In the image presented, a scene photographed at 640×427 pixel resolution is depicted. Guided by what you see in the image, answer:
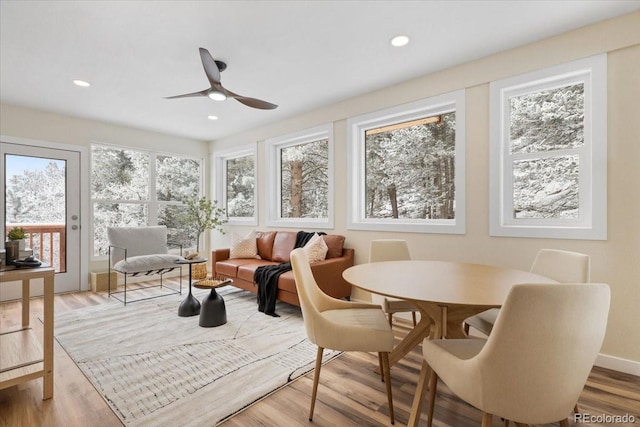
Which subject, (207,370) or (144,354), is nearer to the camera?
(207,370)

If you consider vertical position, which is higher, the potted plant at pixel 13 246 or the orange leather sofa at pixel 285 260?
the potted plant at pixel 13 246

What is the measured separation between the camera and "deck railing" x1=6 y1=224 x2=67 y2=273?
13.4 feet

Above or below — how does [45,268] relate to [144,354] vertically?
above

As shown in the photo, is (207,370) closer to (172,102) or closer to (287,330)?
(287,330)

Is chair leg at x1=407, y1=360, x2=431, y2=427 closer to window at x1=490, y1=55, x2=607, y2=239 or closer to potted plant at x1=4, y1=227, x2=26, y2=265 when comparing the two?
window at x1=490, y1=55, x2=607, y2=239

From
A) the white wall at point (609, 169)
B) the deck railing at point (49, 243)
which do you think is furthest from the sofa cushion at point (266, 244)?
the deck railing at point (49, 243)

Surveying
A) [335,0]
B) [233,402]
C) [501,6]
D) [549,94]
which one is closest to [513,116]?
[549,94]

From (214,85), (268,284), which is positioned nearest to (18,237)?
(214,85)

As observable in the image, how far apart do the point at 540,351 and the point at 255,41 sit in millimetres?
2694

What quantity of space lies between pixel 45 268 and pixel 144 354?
38.6 inches

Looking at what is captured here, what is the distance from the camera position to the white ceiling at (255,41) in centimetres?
212

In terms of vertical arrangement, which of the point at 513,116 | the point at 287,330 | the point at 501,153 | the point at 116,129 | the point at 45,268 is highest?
the point at 116,129

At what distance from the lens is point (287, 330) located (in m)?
2.93

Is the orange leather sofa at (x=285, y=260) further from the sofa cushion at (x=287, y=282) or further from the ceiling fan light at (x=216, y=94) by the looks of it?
the ceiling fan light at (x=216, y=94)
